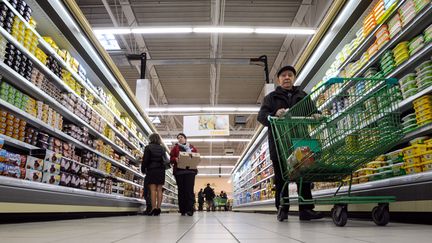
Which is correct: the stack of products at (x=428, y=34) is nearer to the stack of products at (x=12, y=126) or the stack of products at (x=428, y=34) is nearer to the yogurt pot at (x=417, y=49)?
the yogurt pot at (x=417, y=49)

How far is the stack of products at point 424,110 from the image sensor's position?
7.55 ft

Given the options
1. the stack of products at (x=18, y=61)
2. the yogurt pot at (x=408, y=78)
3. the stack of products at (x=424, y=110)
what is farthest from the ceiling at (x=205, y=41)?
the stack of products at (x=424, y=110)

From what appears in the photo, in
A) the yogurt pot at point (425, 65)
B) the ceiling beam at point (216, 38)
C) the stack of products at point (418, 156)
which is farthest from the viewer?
the ceiling beam at point (216, 38)

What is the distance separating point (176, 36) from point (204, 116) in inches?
122

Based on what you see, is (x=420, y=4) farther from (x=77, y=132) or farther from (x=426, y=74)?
(x=77, y=132)

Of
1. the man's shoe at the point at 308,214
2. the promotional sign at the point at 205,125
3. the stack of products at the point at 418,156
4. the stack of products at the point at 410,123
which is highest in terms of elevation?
the promotional sign at the point at 205,125

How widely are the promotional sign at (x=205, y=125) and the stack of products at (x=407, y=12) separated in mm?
9119

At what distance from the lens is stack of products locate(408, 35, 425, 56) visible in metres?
2.43

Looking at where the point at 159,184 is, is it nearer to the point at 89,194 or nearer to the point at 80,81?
the point at 89,194

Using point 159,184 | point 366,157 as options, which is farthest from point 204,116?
point 366,157

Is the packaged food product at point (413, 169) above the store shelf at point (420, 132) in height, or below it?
below

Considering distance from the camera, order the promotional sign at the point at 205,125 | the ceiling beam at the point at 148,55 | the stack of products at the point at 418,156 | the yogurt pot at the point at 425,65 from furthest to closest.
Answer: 1. the promotional sign at the point at 205,125
2. the ceiling beam at the point at 148,55
3. the yogurt pot at the point at 425,65
4. the stack of products at the point at 418,156

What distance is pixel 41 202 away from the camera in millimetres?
3031

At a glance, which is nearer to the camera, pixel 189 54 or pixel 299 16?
pixel 299 16
